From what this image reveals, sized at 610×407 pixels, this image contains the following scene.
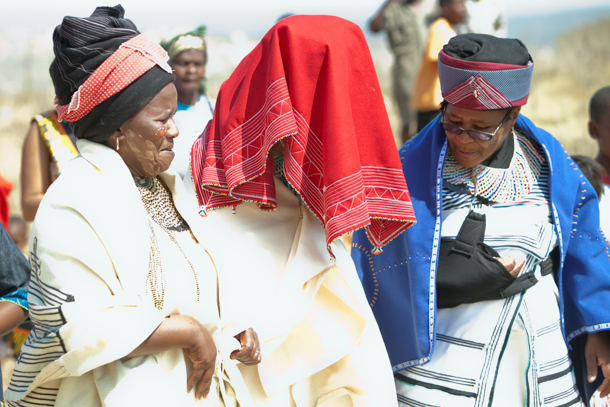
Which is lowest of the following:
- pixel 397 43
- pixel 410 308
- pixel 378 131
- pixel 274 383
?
pixel 397 43

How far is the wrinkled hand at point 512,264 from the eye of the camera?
282 centimetres

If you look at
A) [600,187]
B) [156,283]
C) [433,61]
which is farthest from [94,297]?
[433,61]

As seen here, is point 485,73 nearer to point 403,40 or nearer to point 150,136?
point 150,136

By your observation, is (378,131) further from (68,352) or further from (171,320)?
(68,352)

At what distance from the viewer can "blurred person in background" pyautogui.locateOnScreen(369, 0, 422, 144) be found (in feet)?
28.5

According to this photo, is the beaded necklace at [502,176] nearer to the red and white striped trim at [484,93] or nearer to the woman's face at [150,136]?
the red and white striped trim at [484,93]

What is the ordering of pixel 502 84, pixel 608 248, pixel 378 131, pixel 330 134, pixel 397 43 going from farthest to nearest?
pixel 397 43
pixel 608 248
pixel 502 84
pixel 378 131
pixel 330 134

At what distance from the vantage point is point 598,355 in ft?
10.1

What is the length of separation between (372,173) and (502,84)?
77 cm

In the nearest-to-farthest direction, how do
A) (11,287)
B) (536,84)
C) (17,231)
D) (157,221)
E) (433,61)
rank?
(157,221), (11,287), (17,231), (433,61), (536,84)

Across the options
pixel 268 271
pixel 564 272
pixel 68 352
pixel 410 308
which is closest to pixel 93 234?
pixel 68 352

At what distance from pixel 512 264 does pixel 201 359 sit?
1415 mm

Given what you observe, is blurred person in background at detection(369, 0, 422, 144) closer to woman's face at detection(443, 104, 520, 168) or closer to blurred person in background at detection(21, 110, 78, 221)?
blurred person in background at detection(21, 110, 78, 221)

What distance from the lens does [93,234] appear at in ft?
6.75
